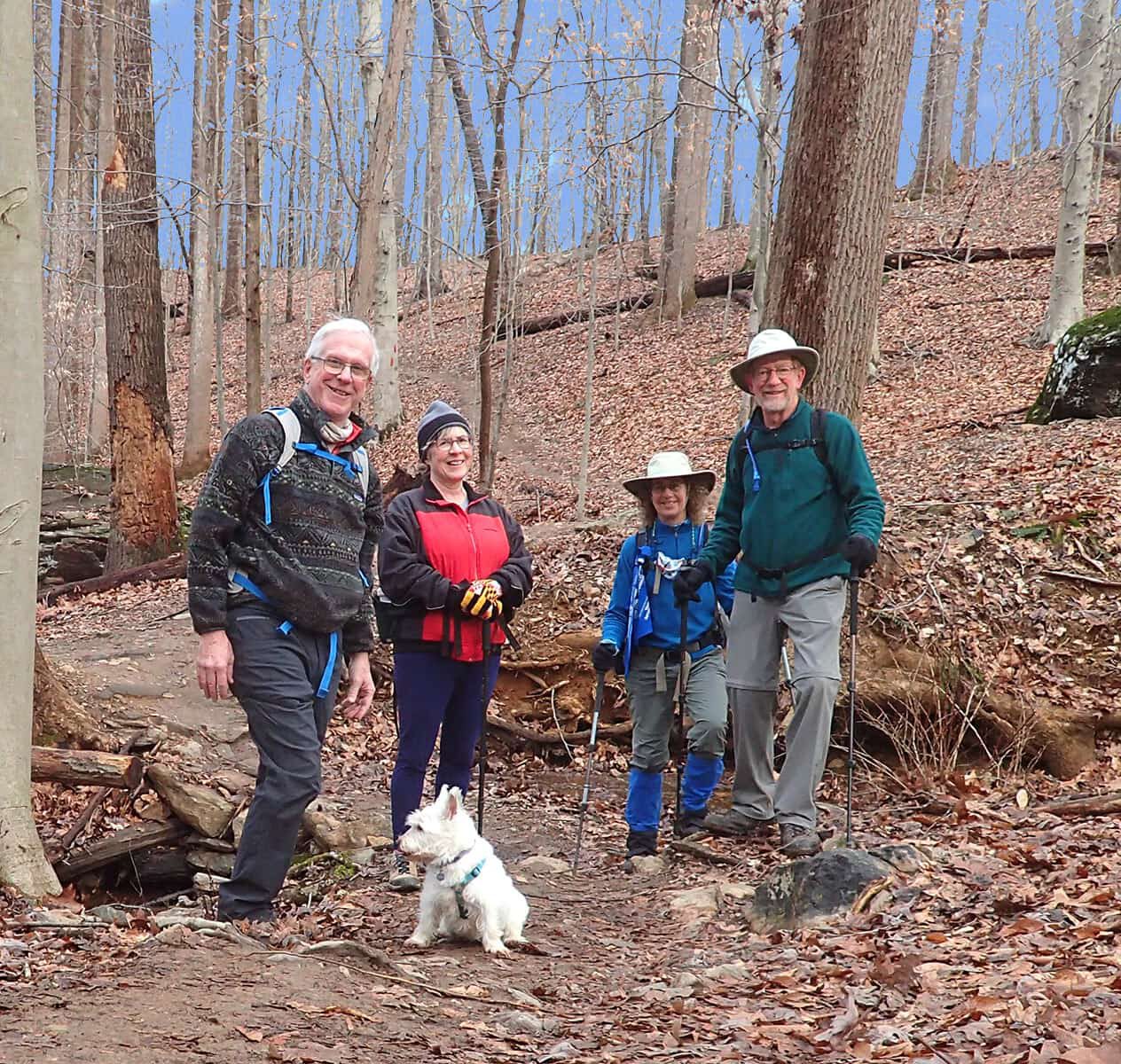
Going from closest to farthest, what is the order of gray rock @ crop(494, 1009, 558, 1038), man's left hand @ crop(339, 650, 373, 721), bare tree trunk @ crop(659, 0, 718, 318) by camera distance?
gray rock @ crop(494, 1009, 558, 1038)
man's left hand @ crop(339, 650, 373, 721)
bare tree trunk @ crop(659, 0, 718, 318)

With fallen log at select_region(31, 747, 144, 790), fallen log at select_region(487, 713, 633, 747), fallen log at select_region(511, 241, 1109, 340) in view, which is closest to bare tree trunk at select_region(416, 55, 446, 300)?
fallen log at select_region(511, 241, 1109, 340)

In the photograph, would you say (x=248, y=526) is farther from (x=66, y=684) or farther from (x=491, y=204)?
(x=491, y=204)

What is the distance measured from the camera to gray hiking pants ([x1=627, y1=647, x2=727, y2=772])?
20.8 ft

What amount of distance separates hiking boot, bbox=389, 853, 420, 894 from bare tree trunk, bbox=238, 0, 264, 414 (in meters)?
10.9

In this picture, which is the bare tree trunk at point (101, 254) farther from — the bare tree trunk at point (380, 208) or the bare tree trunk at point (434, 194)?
the bare tree trunk at point (434, 194)

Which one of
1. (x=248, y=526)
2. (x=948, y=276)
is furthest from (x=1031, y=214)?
(x=248, y=526)

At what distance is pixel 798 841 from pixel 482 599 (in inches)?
Answer: 81.2

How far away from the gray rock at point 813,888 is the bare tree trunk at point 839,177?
12.9 ft

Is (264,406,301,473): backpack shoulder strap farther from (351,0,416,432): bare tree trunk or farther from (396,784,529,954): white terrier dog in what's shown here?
(351,0,416,432): bare tree trunk

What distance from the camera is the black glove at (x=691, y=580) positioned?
607 centimetres

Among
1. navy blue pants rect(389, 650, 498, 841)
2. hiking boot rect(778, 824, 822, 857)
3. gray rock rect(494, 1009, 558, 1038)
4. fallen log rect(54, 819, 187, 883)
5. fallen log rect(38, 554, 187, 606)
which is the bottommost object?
fallen log rect(38, 554, 187, 606)

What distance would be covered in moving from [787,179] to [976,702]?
394cm

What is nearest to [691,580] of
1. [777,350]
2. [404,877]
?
[777,350]

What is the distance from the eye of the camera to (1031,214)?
27.4 m
